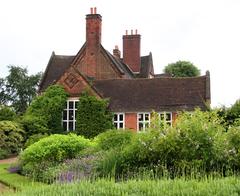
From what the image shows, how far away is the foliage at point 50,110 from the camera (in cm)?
4194

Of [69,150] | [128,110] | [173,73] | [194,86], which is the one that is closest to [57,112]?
[128,110]

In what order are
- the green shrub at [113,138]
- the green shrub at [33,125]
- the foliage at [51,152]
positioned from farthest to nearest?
the green shrub at [33,125] → the foliage at [51,152] → the green shrub at [113,138]

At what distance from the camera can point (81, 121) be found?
42.6 meters

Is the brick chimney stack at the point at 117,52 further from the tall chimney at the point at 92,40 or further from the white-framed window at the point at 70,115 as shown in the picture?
the white-framed window at the point at 70,115

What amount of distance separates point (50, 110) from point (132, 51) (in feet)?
50.7

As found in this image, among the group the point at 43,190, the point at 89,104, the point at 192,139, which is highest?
the point at 89,104

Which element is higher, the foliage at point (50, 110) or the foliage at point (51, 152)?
the foliage at point (50, 110)

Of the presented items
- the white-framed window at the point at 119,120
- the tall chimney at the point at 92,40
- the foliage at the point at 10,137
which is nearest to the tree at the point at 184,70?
the tall chimney at the point at 92,40

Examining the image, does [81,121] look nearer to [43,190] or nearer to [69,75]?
[69,75]

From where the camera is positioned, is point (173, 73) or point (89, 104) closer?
point (89, 104)

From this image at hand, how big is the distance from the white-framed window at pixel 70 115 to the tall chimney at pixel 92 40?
662cm

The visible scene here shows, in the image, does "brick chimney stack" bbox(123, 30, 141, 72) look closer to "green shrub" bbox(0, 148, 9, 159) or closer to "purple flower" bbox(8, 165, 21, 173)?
"green shrub" bbox(0, 148, 9, 159)

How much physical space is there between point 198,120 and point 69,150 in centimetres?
808

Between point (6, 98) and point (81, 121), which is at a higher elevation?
point (6, 98)
